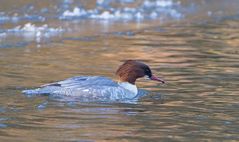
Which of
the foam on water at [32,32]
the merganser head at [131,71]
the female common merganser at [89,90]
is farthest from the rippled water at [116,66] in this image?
the merganser head at [131,71]

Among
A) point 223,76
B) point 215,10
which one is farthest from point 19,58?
point 215,10

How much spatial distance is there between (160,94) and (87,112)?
2.10 m

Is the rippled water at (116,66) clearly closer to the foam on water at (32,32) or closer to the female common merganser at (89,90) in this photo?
the foam on water at (32,32)

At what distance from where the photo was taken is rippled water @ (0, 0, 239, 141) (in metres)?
11.0

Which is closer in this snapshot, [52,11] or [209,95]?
[209,95]

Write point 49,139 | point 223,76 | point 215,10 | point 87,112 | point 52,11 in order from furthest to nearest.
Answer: point 215,10, point 52,11, point 223,76, point 87,112, point 49,139

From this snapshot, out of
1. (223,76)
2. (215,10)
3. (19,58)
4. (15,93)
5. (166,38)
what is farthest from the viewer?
(215,10)

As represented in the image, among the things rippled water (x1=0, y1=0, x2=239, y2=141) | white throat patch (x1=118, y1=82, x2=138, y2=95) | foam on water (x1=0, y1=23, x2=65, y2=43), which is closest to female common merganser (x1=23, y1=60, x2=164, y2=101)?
white throat patch (x1=118, y1=82, x2=138, y2=95)

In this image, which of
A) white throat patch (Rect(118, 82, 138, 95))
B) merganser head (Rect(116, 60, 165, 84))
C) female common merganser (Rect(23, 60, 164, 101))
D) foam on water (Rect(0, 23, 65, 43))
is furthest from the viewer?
foam on water (Rect(0, 23, 65, 43))

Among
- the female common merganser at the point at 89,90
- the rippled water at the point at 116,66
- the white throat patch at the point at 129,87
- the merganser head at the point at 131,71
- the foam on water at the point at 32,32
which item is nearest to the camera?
the rippled water at the point at 116,66

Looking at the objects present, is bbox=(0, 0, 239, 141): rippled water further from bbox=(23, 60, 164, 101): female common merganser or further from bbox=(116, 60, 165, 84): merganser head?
bbox=(116, 60, 165, 84): merganser head

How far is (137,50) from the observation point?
19.1 meters

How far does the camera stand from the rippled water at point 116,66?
36.1 feet

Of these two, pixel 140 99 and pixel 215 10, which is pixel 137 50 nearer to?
pixel 140 99
